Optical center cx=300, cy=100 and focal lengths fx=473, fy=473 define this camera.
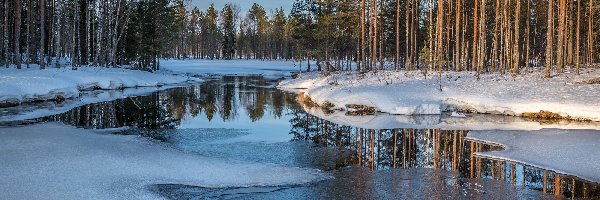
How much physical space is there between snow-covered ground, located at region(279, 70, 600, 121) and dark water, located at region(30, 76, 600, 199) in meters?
4.11

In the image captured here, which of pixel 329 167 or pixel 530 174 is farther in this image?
pixel 329 167

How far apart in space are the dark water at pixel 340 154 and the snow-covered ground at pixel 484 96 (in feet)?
13.5

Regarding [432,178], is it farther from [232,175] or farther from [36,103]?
[36,103]

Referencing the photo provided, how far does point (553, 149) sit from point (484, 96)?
10.8 meters

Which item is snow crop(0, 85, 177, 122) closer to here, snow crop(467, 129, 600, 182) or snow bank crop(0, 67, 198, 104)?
snow bank crop(0, 67, 198, 104)

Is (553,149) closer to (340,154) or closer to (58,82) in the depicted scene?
(340,154)

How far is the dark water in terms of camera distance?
873cm

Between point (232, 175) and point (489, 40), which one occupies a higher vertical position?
point (489, 40)

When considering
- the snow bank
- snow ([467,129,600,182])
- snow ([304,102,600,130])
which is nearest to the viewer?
snow ([467,129,600,182])

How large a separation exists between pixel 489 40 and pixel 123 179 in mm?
55227

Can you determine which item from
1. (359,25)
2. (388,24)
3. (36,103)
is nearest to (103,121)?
(36,103)

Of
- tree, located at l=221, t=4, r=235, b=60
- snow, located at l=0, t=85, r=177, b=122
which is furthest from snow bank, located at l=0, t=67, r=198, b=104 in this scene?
tree, located at l=221, t=4, r=235, b=60

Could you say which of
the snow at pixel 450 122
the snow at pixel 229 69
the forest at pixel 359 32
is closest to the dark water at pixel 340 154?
the snow at pixel 450 122

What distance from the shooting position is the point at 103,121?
18766mm
